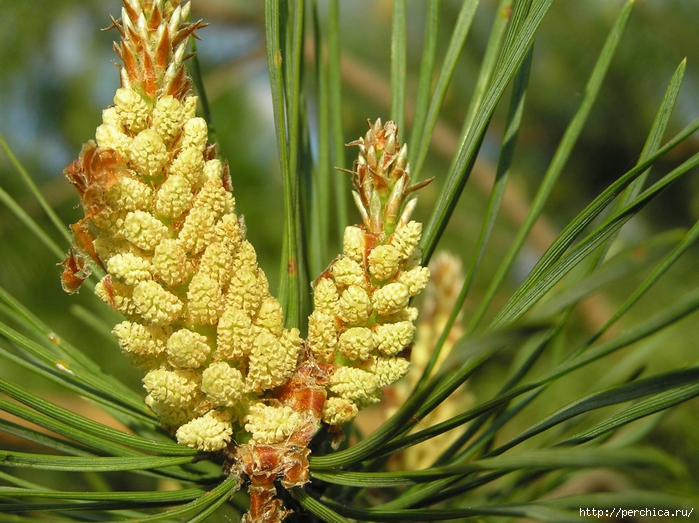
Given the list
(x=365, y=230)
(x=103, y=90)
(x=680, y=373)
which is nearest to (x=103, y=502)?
(x=365, y=230)

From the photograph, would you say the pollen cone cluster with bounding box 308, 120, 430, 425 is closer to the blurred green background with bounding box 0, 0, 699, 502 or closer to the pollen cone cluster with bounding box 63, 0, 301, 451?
the pollen cone cluster with bounding box 63, 0, 301, 451

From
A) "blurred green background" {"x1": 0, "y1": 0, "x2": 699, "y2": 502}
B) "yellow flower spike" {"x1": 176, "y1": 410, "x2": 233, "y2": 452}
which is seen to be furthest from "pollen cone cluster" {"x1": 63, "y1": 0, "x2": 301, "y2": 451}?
"blurred green background" {"x1": 0, "y1": 0, "x2": 699, "y2": 502}

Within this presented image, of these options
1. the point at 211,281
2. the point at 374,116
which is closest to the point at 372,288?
the point at 211,281

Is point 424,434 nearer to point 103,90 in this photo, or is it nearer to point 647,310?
point 647,310

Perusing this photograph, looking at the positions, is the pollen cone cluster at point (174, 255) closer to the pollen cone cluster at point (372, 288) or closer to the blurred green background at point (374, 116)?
the pollen cone cluster at point (372, 288)

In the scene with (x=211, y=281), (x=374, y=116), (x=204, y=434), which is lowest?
(x=204, y=434)

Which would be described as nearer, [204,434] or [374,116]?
[204,434]

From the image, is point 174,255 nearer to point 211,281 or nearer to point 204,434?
point 211,281
